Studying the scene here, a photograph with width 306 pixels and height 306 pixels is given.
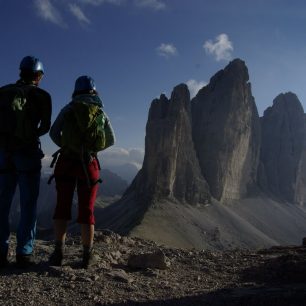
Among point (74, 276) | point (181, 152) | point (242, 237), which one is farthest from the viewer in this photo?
point (181, 152)

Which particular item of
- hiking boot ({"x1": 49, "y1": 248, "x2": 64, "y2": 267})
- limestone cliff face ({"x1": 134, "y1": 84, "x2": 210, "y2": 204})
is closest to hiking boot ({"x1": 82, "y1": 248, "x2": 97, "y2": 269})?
hiking boot ({"x1": 49, "y1": 248, "x2": 64, "y2": 267})

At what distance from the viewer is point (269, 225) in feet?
343

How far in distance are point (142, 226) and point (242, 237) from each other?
22555mm

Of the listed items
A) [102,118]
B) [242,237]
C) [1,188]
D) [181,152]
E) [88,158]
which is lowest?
[242,237]

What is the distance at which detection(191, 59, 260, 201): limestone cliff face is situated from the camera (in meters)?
105

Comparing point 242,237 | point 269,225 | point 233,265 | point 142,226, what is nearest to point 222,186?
point 269,225

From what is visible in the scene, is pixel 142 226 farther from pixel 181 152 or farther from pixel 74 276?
pixel 74 276

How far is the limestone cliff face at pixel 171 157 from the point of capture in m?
87.6

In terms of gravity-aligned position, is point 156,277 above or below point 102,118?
below

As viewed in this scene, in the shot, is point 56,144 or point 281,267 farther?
point 281,267

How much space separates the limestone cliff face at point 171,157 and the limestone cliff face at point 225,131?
8219mm

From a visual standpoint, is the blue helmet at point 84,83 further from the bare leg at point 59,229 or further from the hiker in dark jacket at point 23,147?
the bare leg at point 59,229

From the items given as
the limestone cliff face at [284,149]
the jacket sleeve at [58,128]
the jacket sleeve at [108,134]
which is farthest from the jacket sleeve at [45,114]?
the limestone cliff face at [284,149]

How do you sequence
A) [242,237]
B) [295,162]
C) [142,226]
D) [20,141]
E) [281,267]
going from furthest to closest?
[295,162] → [242,237] → [142,226] → [281,267] → [20,141]
